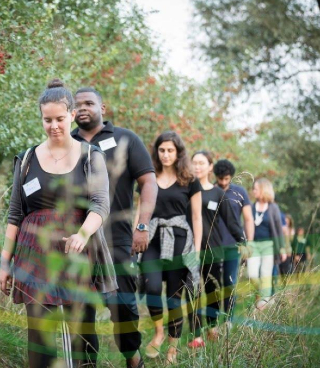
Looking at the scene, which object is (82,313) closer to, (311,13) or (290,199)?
(311,13)

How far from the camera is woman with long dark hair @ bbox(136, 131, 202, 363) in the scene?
6.86 metres

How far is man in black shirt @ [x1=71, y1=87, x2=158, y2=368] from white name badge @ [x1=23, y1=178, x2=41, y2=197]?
1270 mm

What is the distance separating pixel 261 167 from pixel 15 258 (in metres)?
14.7

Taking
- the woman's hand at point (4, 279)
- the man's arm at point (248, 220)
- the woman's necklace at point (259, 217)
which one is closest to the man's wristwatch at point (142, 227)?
the woman's hand at point (4, 279)

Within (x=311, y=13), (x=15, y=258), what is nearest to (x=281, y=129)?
(x=311, y=13)

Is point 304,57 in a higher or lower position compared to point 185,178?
higher

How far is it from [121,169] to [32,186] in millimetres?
1395

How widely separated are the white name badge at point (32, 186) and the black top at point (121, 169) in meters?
1.27

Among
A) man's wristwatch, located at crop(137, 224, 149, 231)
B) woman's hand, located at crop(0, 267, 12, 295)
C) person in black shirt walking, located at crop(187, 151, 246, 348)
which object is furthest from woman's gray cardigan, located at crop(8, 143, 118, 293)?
person in black shirt walking, located at crop(187, 151, 246, 348)

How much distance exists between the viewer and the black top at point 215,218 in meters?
8.13

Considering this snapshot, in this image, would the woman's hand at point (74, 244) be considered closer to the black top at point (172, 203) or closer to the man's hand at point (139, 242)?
the man's hand at point (139, 242)

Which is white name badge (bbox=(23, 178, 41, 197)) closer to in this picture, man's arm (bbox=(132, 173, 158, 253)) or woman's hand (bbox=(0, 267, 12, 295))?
woman's hand (bbox=(0, 267, 12, 295))

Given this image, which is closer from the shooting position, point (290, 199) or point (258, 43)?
point (258, 43)

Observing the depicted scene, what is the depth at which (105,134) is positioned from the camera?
5.78 metres
